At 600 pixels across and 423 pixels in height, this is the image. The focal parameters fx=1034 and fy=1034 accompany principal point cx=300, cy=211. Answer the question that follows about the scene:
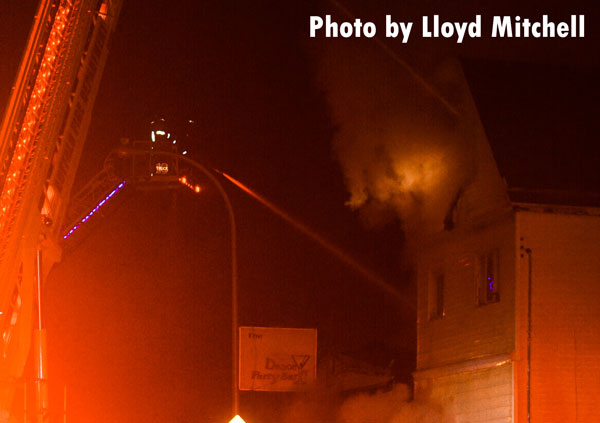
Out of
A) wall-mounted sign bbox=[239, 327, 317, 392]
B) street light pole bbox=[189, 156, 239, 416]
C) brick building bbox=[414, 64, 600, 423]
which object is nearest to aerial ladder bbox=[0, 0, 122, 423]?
street light pole bbox=[189, 156, 239, 416]

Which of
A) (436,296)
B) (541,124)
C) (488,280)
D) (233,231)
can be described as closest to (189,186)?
(233,231)

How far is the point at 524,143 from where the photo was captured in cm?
1778

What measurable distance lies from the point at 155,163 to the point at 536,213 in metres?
6.19

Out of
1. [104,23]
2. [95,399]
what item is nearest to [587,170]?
[104,23]

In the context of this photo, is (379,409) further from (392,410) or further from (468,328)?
(468,328)

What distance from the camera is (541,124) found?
60.3 feet

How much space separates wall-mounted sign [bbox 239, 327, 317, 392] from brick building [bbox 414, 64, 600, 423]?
3.31 metres

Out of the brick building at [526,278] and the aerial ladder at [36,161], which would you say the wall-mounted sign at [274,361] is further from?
the aerial ladder at [36,161]

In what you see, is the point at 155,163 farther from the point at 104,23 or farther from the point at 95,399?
the point at 95,399

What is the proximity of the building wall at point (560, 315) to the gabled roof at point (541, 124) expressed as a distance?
1.78 ft

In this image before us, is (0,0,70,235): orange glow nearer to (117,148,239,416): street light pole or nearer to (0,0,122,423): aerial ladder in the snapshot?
(0,0,122,423): aerial ladder

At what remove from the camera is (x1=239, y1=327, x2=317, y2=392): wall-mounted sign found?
1566 cm

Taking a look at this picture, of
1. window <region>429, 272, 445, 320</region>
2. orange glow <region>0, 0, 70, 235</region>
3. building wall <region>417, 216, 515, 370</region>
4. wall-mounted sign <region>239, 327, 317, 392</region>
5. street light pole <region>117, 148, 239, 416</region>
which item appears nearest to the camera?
orange glow <region>0, 0, 70, 235</region>

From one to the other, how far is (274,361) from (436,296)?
525 centimetres
